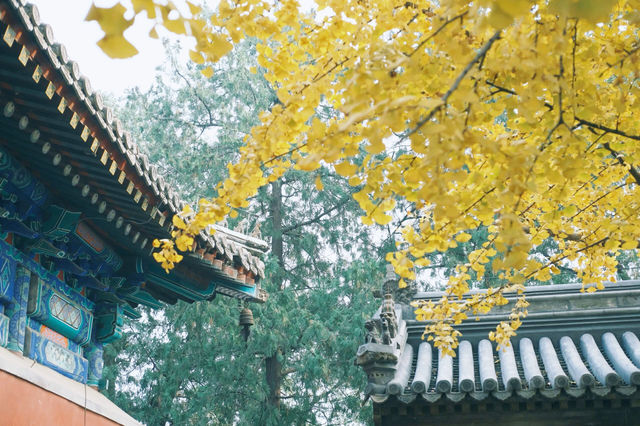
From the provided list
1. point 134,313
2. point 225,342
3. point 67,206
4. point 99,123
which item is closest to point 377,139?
point 99,123

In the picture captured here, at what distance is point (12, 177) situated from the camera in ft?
15.2

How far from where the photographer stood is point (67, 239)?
5.60 meters

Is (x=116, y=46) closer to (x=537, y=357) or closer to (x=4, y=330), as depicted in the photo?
(x=4, y=330)

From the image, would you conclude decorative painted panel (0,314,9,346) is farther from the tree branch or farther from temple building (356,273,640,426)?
the tree branch

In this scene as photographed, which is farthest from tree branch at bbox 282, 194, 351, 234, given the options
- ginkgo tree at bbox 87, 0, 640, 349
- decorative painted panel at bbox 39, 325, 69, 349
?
ginkgo tree at bbox 87, 0, 640, 349

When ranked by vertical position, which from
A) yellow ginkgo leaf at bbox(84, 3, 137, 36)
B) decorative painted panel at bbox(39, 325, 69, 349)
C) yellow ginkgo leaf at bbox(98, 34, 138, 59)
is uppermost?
decorative painted panel at bbox(39, 325, 69, 349)

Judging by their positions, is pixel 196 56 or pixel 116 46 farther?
pixel 196 56

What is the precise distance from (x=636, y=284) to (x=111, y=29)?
8006 mm

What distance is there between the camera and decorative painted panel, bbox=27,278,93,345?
211 inches

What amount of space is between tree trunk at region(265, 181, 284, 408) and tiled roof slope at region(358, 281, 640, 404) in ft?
19.3

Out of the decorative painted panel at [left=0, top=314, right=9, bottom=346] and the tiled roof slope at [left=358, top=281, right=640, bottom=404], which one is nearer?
the decorative painted panel at [left=0, top=314, right=9, bottom=346]

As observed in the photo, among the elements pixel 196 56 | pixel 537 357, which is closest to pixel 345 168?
pixel 196 56

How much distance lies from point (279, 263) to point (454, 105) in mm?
13711

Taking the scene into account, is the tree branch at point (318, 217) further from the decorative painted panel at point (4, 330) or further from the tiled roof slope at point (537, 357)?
the decorative painted panel at point (4, 330)
